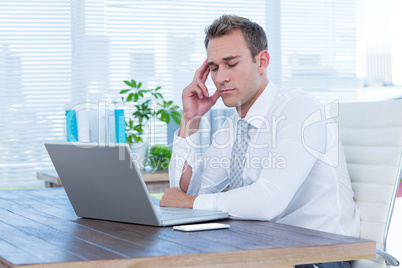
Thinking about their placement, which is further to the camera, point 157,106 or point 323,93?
point 323,93

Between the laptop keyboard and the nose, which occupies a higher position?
the nose

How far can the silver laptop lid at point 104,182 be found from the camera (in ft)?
4.59

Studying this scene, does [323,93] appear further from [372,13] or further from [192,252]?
[192,252]

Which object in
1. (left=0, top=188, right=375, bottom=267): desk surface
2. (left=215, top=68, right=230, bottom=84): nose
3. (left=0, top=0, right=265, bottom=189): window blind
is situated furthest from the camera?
(left=0, top=0, right=265, bottom=189): window blind

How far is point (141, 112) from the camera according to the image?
146 inches

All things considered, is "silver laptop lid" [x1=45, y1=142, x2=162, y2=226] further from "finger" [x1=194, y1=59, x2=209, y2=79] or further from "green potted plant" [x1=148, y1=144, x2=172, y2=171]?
"green potted plant" [x1=148, y1=144, x2=172, y2=171]

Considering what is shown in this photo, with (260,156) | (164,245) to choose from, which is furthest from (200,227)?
(260,156)

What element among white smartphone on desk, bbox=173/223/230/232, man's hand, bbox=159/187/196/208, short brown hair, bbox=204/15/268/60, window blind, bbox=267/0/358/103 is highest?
window blind, bbox=267/0/358/103

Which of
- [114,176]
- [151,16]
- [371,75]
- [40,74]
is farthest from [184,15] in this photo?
[114,176]

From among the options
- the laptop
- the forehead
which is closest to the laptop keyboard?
the laptop

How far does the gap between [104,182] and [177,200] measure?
1.21ft

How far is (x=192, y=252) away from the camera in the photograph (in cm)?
114

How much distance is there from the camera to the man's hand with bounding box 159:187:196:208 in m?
1.75

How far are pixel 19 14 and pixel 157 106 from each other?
41.6 inches
